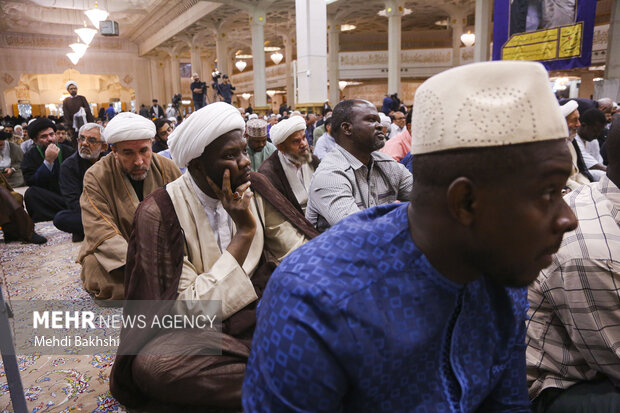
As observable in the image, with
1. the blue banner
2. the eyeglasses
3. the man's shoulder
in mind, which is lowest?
the man's shoulder

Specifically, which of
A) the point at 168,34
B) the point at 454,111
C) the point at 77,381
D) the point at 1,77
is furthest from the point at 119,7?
the point at 454,111

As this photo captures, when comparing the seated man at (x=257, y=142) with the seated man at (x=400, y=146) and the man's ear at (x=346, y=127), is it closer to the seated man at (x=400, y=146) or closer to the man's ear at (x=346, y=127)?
the seated man at (x=400, y=146)

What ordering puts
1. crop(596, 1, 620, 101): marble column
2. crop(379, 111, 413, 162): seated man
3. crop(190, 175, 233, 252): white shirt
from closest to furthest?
crop(190, 175, 233, 252): white shirt → crop(379, 111, 413, 162): seated man → crop(596, 1, 620, 101): marble column

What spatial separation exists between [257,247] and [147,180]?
4.49 feet

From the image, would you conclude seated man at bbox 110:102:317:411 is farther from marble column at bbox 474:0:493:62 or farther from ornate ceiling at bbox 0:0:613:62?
ornate ceiling at bbox 0:0:613:62

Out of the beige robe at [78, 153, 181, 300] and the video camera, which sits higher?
the video camera

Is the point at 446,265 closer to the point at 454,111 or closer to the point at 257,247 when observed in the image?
the point at 454,111

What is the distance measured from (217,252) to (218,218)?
156 millimetres

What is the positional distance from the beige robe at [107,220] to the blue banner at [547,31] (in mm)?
7577

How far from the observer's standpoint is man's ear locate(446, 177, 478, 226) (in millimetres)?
659

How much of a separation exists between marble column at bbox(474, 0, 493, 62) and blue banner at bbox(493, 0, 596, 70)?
3.59 meters

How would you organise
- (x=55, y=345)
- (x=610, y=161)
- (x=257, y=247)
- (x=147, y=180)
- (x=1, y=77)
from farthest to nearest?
(x=1, y=77) < (x=147, y=180) < (x=55, y=345) < (x=257, y=247) < (x=610, y=161)

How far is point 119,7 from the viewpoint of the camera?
54.5ft

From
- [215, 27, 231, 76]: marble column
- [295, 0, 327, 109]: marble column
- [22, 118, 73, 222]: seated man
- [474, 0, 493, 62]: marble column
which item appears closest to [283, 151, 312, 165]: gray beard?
[22, 118, 73, 222]: seated man
